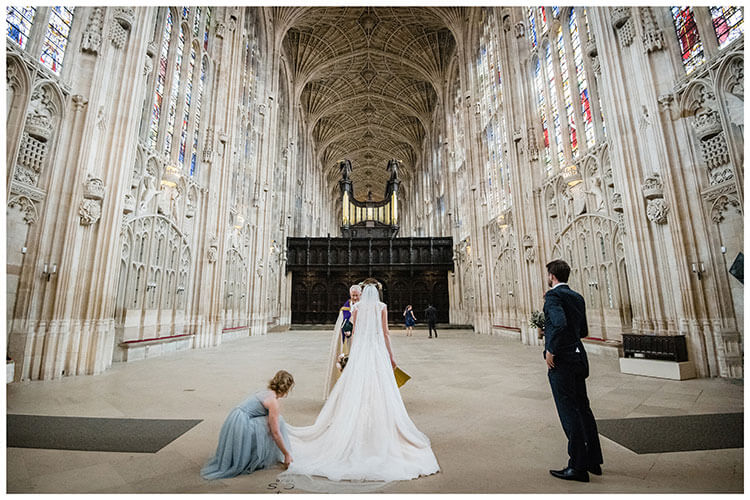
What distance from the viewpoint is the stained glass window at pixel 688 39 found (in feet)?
25.0

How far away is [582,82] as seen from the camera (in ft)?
37.8

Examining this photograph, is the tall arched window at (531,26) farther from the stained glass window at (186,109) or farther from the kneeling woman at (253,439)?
the kneeling woman at (253,439)

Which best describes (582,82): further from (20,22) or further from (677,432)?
(20,22)

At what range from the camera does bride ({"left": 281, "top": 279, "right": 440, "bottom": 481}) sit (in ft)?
9.40

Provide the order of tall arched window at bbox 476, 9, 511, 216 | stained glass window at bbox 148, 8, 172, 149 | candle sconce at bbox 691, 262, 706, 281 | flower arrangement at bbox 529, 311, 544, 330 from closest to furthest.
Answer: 1. flower arrangement at bbox 529, 311, 544, 330
2. candle sconce at bbox 691, 262, 706, 281
3. stained glass window at bbox 148, 8, 172, 149
4. tall arched window at bbox 476, 9, 511, 216

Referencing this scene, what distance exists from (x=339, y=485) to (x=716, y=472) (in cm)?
297

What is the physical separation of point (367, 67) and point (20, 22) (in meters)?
28.0

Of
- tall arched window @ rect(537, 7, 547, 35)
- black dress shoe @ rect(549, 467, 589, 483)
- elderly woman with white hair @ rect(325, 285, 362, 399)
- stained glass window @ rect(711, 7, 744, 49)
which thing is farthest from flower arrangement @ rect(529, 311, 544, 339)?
tall arched window @ rect(537, 7, 547, 35)

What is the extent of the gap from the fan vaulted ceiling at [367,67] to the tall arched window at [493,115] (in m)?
6.16

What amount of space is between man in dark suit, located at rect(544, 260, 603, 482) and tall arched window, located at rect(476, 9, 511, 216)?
46.7ft

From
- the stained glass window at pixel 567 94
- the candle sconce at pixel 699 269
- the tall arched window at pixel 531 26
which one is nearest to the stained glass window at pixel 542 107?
the tall arched window at pixel 531 26

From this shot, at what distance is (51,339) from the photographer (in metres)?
6.93

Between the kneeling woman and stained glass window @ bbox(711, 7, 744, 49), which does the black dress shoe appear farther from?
stained glass window @ bbox(711, 7, 744, 49)

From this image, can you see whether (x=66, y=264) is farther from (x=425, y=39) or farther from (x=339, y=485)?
(x=425, y=39)
